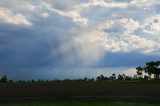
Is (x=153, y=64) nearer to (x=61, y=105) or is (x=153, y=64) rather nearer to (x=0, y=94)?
(x=0, y=94)

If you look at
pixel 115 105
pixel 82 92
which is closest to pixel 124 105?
pixel 115 105

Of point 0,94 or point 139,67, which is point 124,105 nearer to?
point 0,94

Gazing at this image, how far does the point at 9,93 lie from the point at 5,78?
110 ft

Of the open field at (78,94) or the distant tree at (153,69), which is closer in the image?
the open field at (78,94)

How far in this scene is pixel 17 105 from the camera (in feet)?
122

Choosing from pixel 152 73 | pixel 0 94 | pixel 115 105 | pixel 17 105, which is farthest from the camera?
pixel 152 73

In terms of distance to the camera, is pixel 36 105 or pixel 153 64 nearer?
pixel 36 105

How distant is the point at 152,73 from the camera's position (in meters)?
110

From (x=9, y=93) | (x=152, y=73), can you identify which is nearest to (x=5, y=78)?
(x=9, y=93)

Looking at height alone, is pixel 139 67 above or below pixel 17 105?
above

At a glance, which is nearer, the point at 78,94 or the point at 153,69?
the point at 78,94

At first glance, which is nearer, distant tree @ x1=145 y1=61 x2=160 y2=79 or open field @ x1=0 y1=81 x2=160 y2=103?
open field @ x1=0 y1=81 x2=160 y2=103

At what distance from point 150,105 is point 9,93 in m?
21.6

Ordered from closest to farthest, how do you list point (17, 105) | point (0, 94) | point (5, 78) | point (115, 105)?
point (115, 105)
point (17, 105)
point (0, 94)
point (5, 78)
